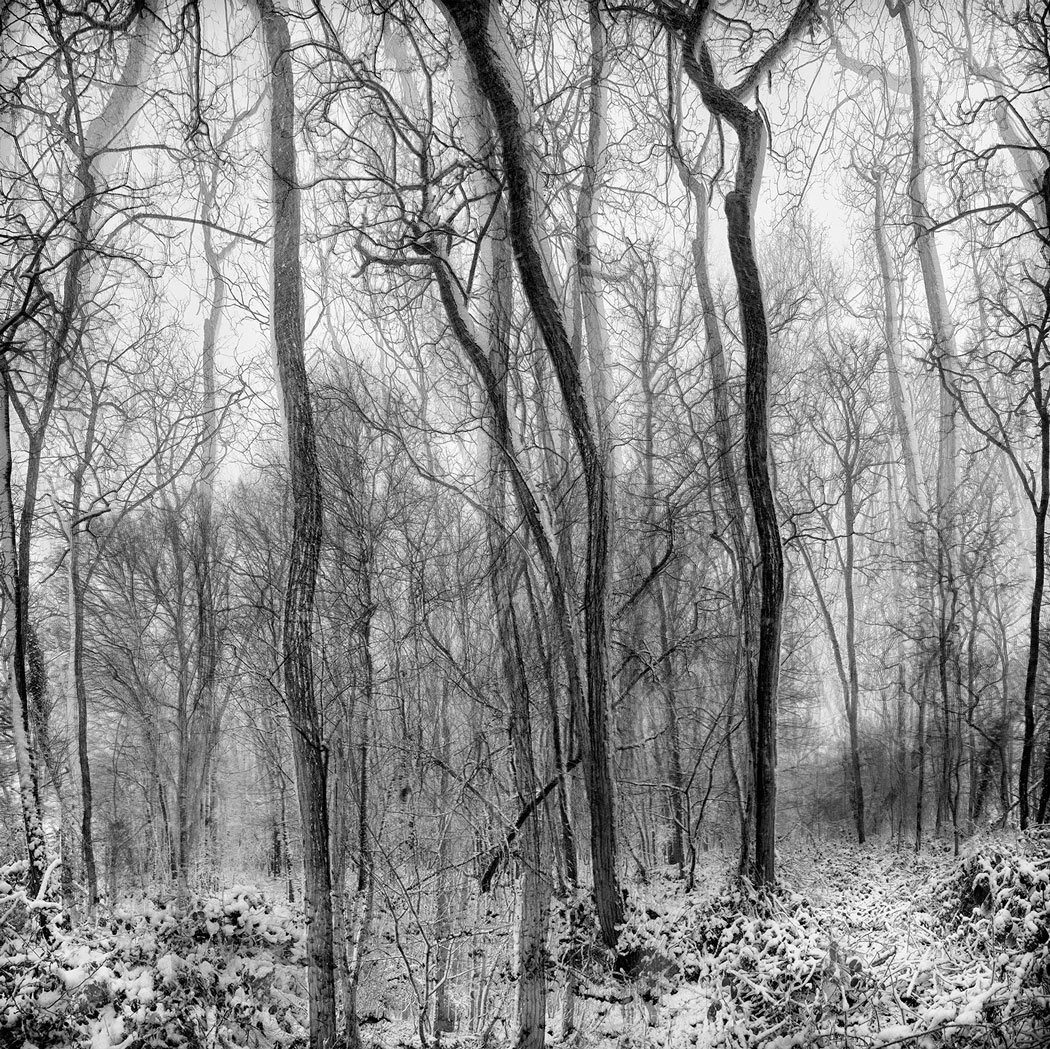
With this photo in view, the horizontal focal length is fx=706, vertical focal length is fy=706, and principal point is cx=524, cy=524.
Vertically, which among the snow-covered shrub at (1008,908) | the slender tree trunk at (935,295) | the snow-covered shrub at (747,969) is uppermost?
the slender tree trunk at (935,295)

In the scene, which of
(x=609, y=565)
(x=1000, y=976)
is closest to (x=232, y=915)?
→ (x=609, y=565)

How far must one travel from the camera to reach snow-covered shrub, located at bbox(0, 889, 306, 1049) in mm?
3578

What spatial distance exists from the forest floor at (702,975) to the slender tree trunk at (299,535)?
0.80m

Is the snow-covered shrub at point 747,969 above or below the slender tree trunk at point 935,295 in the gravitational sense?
below

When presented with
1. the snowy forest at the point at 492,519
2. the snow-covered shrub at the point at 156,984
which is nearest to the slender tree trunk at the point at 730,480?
the snowy forest at the point at 492,519

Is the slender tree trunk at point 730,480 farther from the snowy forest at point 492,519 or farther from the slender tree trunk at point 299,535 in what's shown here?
the slender tree trunk at point 299,535

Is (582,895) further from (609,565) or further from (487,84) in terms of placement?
(487,84)

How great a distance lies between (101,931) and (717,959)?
417cm

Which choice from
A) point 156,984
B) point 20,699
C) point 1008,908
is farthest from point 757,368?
point 20,699

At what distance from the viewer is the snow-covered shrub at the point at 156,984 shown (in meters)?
3.58

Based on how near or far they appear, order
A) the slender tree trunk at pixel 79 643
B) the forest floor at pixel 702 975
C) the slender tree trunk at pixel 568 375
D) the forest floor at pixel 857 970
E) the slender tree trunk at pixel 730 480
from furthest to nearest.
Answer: the slender tree trunk at pixel 79 643
the slender tree trunk at pixel 730 480
the slender tree trunk at pixel 568 375
the forest floor at pixel 702 975
the forest floor at pixel 857 970

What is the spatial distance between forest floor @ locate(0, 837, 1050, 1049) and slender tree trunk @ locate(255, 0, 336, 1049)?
80cm

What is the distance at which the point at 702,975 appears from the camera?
15.7 feet

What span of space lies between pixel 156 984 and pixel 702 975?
3486mm
